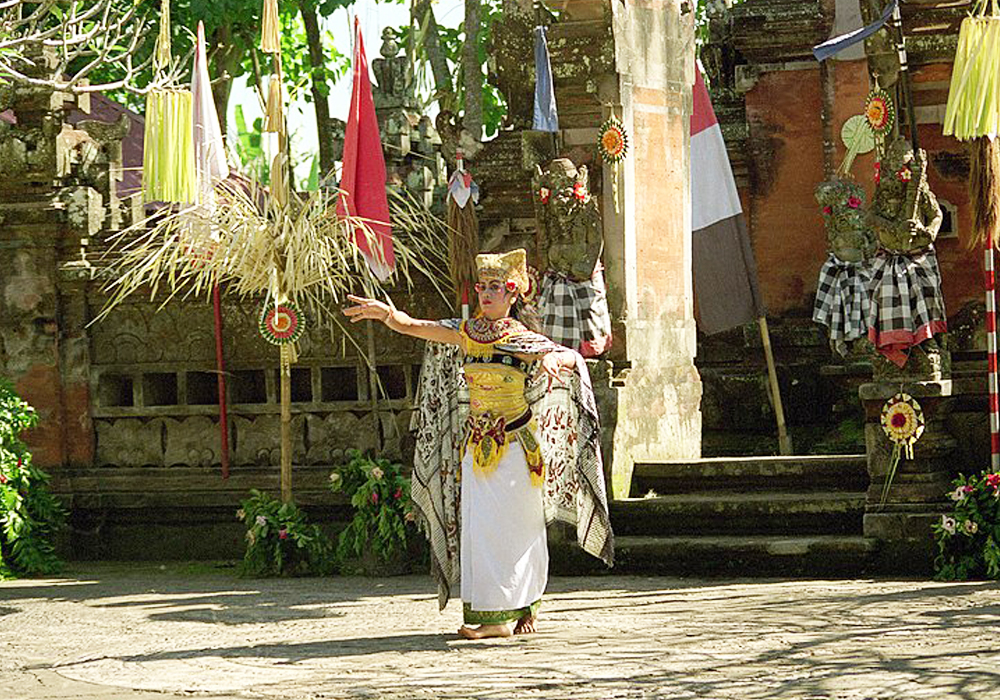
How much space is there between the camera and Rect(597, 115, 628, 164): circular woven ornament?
42.0ft

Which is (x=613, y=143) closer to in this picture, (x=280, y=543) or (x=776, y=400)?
(x=776, y=400)

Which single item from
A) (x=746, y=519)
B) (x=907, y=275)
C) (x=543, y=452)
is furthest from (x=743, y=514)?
(x=543, y=452)

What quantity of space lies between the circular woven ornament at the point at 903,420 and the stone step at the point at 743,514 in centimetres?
59

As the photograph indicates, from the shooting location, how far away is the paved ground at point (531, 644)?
7609 mm

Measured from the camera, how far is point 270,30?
12.2 m

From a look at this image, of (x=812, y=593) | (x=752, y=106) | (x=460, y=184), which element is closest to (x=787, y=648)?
(x=812, y=593)

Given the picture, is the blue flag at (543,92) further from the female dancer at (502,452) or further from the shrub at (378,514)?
the female dancer at (502,452)

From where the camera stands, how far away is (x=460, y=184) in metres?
13.1

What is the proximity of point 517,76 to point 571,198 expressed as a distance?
5.63ft

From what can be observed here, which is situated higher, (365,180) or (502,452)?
(365,180)

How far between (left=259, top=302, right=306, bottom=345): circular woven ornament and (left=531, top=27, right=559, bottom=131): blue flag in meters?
2.34

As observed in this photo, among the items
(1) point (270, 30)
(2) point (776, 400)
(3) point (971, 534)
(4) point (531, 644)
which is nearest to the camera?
(4) point (531, 644)

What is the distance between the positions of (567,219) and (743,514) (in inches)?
98.9

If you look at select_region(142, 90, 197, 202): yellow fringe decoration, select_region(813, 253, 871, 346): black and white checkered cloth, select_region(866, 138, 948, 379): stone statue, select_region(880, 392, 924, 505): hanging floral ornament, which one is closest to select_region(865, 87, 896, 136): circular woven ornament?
select_region(866, 138, 948, 379): stone statue
